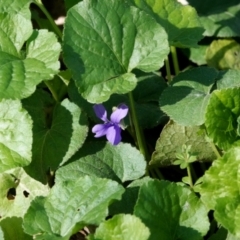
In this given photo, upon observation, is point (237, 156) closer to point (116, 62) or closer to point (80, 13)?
point (116, 62)


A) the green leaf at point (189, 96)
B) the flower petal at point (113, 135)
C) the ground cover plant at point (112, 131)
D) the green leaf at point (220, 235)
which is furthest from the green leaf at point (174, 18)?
the green leaf at point (220, 235)

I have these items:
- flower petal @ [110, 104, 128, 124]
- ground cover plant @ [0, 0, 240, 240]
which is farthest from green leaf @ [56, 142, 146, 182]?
flower petal @ [110, 104, 128, 124]

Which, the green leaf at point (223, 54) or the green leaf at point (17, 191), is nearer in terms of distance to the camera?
the green leaf at point (17, 191)

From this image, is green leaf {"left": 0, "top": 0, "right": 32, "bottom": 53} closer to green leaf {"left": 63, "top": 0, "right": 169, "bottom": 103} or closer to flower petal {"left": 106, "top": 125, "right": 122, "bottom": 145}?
green leaf {"left": 63, "top": 0, "right": 169, "bottom": 103}

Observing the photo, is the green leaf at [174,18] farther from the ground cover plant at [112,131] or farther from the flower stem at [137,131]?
the flower stem at [137,131]

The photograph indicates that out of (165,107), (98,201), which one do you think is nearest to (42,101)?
(165,107)
